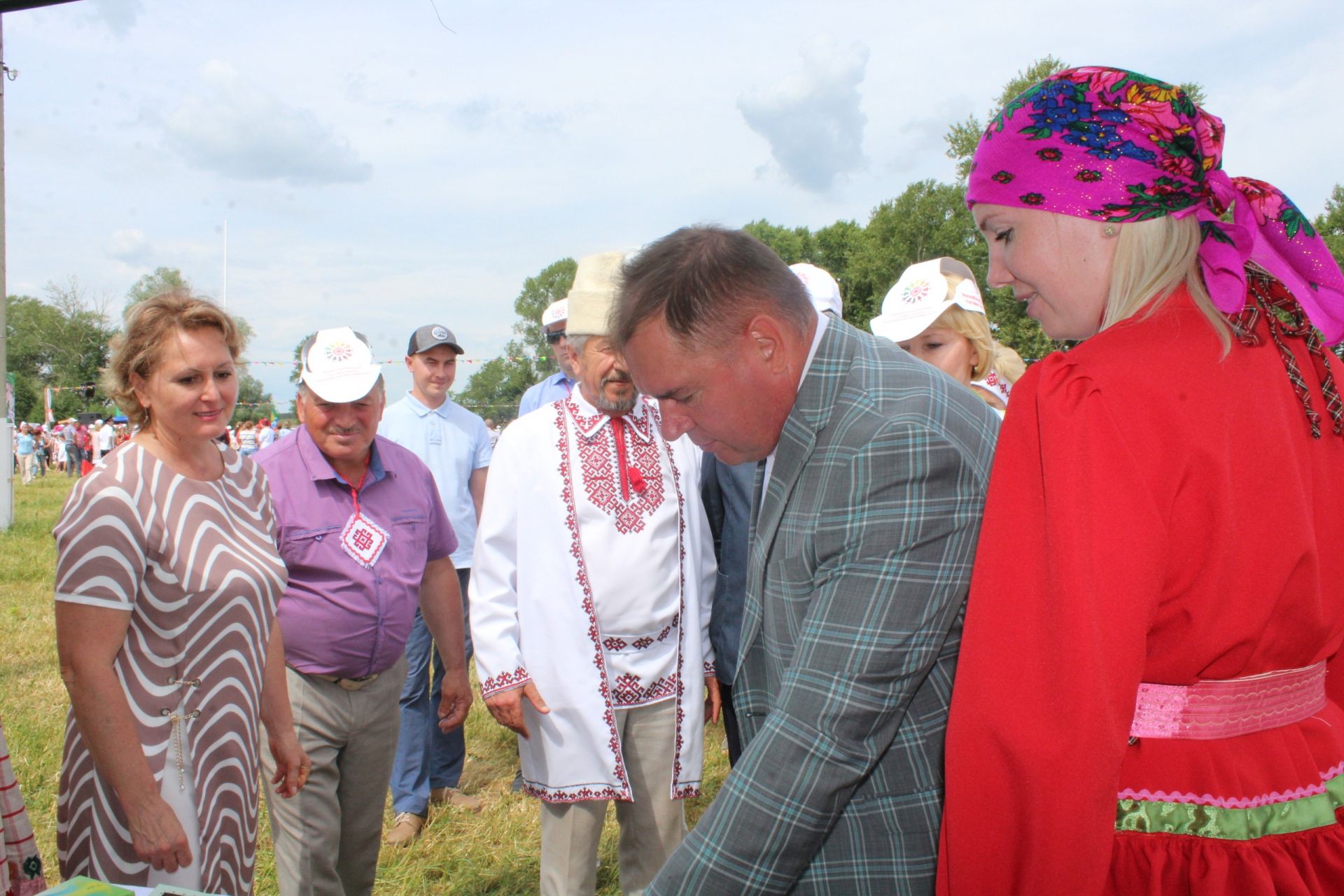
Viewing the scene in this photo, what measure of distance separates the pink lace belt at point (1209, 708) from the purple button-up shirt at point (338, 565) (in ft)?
7.68

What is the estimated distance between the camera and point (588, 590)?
2670mm

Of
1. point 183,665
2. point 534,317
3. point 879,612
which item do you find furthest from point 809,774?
point 534,317

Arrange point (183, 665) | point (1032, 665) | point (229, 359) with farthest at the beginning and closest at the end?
point (229, 359) < point (183, 665) < point (1032, 665)

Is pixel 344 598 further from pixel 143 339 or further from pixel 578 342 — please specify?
pixel 578 342

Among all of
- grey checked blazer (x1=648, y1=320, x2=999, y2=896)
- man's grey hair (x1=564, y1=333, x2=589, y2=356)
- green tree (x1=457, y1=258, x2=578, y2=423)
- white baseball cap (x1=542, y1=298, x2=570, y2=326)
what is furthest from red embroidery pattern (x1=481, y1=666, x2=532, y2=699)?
green tree (x1=457, y1=258, x2=578, y2=423)

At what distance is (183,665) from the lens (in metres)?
2.22

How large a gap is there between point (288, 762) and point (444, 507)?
1717 mm

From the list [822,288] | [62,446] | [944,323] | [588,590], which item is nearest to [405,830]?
[588,590]

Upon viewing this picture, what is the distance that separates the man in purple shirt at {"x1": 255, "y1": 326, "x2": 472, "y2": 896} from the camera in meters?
2.88

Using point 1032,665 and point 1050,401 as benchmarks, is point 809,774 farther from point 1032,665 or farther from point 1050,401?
point 1050,401

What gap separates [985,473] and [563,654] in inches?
62.9

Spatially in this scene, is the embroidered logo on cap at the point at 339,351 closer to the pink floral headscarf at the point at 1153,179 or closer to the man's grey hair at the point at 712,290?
the man's grey hair at the point at 712,290

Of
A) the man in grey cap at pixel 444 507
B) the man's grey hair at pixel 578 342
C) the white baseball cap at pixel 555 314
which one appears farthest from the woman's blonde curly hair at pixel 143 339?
the white baseball cap at pixel 555 314

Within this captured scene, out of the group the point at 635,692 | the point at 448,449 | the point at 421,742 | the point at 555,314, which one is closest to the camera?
the point at 635,692
